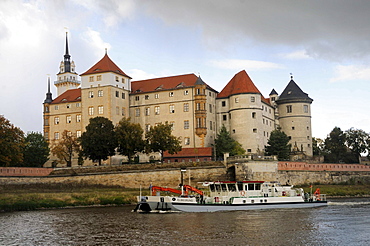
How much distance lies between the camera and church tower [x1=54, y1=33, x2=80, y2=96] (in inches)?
5022

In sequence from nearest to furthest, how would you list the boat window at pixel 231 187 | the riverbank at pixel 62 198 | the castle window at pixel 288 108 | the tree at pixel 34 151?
the boat window at pixel 231 187 → the riverbank at pixel 62 198 → the tree at pixel 34 151 → the castle window at pixel 288 108

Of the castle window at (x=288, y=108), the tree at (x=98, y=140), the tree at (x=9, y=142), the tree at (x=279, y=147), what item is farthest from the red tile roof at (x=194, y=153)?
the castle window at (x=288, y=108)

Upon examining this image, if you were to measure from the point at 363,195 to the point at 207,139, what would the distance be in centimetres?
3317

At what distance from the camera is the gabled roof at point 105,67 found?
323ft

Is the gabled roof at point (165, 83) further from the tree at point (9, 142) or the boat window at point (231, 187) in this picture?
the boat window at point (231, 187)

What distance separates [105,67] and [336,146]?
1991 inches

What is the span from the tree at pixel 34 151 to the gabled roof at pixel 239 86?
35.7m

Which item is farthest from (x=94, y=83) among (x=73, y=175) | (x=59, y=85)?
(x=59, y=85)

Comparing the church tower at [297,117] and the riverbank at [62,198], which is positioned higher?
the church tower at [297,117]

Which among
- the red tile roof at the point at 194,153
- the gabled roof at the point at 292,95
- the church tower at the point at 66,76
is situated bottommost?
the red tile roof at the point at 194,153

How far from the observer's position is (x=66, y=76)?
128 meters

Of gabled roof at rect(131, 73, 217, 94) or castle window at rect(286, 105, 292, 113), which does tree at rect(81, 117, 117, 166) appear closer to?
gabled roof at rect(131, 73, 217, 94)

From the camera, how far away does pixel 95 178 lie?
79000mm

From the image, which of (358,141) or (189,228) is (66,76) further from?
(189,228)
